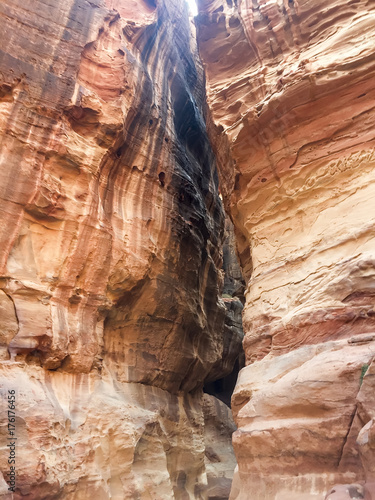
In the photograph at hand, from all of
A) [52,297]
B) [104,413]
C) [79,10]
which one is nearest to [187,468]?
[104,413]

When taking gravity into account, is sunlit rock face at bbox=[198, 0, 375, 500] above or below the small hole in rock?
below

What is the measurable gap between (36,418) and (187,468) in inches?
201

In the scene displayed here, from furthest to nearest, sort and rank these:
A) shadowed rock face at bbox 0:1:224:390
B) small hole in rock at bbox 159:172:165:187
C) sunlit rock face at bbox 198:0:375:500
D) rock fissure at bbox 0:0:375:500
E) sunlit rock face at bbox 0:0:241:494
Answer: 1. small hole in rock at bbox 159:172:165:187
2. shadowed rock face at bbox 0:1:224:390
3. sunlit rock face at bbox 0:0:241:494
4. rock fissure at bbox 0:0:375:500
5. sunlit rock face at bbox 198:0:375:500

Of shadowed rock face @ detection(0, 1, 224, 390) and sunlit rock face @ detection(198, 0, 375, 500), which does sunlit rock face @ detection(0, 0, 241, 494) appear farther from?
sunlit rock face @ detection(198, 0, 375, 500)

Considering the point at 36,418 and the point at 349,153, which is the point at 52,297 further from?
the point at 349,153

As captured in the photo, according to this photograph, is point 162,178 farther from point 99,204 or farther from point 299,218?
point 299,218

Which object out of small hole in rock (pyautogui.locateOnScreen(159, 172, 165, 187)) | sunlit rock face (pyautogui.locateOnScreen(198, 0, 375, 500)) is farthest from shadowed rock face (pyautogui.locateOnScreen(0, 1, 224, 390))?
sunlit rock face (pyautogui.locateOnScreen(198, 0, 375, 500))

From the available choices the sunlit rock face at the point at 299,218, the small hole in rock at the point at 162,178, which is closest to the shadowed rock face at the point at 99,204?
the small hole in rock at the point at 162,178

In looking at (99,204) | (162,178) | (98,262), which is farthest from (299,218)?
(162,178)

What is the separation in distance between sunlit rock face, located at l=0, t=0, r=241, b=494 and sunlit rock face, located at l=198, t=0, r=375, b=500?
2.27m

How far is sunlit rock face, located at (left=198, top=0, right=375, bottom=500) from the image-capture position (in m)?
4.74

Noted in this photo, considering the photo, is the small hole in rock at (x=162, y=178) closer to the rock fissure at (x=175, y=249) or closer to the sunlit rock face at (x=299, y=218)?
the rock fissure at (x=175, y=249)

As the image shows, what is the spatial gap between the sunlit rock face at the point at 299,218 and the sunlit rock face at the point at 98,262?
7.44 feet

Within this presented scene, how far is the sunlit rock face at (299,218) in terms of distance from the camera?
474cm
